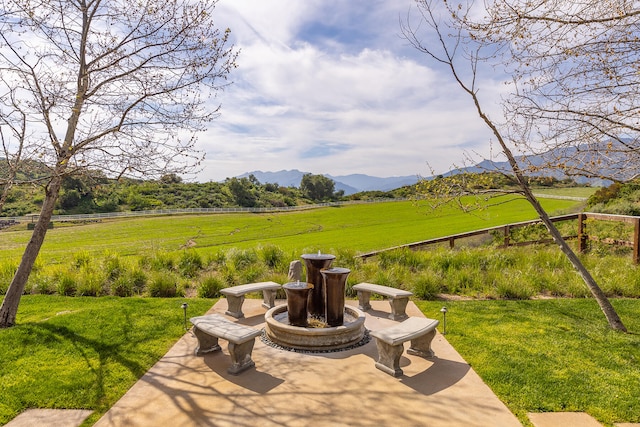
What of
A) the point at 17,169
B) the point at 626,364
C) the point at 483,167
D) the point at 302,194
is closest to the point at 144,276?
the point at 17,169

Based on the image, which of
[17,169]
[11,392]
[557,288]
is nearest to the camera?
[11,392]

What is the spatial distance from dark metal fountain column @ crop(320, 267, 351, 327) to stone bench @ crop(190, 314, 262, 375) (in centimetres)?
137

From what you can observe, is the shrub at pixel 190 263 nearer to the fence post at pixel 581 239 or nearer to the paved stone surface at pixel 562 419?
the paved stone surface at pixel 562 419

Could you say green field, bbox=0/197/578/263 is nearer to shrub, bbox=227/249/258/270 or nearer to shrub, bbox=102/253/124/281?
shrub, bbox=227/249/258/270

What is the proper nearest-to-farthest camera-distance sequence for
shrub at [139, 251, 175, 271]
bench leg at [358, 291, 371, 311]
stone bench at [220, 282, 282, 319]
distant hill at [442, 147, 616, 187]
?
distant hill at [442, 147, 616, 187], stone bench at [220, 282, 282, 319], bench leg at [358, 291, 371, 311], shrub at [139, 251, 175, 271]

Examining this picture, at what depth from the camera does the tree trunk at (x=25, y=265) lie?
6211 mm

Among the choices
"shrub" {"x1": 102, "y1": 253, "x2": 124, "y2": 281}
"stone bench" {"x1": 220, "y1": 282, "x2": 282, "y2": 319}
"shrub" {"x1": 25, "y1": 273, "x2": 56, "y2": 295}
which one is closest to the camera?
"stone bench" {"x1": 220, "y1": 282, "x2": 282, "y2": 319}

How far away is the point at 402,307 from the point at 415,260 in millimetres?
3837

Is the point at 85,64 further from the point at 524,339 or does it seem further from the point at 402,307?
the point at 524,339

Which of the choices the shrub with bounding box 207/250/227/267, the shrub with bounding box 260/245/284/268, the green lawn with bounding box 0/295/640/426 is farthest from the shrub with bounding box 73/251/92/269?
the shrub with bounding box 260/245/284/268

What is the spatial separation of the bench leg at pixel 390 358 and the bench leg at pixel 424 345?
2.16 ft

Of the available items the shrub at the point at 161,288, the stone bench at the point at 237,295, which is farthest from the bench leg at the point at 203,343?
the shrub at the point at 161,288

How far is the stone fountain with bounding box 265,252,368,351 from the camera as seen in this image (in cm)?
550

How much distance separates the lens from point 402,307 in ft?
22.4
